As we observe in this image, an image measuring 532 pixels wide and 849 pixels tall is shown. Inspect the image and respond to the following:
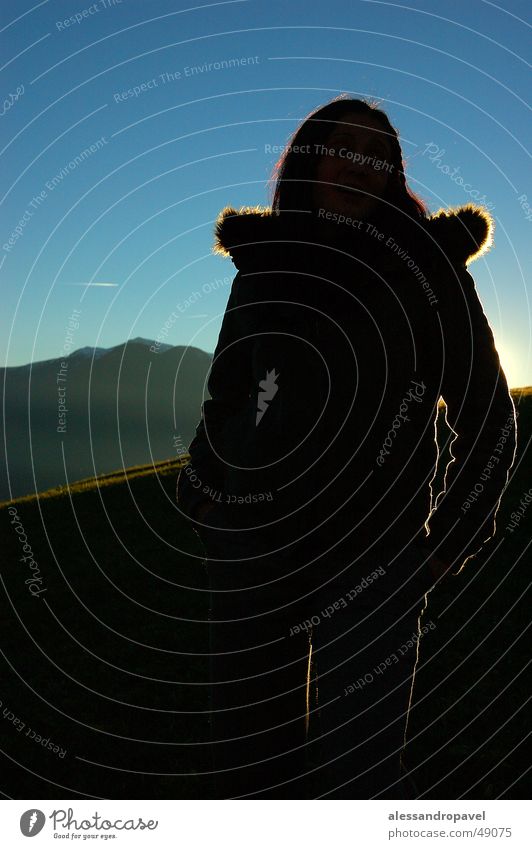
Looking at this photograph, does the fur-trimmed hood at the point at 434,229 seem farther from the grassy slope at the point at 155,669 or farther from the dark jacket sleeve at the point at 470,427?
the grassy slope at the point at 155,669

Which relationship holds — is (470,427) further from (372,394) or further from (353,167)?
(353,167)

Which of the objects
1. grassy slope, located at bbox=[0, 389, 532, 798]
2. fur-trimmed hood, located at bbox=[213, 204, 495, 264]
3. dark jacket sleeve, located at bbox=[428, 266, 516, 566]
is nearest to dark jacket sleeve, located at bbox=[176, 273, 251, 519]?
fur-trimmed hood, located at bbox=[213, 204, 495, 264]

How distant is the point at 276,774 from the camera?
3270mm

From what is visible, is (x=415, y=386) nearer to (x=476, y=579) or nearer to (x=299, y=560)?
(x=299, y=560)

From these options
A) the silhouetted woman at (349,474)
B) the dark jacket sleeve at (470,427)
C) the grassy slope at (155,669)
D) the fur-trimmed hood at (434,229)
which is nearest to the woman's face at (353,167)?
the silhouetted woman at (349,474)

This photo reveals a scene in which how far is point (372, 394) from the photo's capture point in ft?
10.2

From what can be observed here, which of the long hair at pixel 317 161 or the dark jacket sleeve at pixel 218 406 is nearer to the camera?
the long hair at pixel 317 161

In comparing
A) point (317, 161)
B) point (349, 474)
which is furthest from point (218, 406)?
point (317, 161)

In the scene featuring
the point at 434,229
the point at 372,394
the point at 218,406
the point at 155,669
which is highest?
the point at 434,229

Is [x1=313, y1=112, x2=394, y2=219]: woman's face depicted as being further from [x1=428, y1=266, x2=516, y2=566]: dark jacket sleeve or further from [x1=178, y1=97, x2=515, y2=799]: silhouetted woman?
[x1=428, y1=266, x2=516, y2=566]: dark jacket sleeve

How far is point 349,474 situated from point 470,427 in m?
0.58

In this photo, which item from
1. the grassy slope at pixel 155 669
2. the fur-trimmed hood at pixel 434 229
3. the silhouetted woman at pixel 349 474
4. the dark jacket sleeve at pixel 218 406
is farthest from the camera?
the grassy slope at pixel 155 669

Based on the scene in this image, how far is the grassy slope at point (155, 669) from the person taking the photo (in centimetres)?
586

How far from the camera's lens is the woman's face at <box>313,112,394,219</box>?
10.7ft
